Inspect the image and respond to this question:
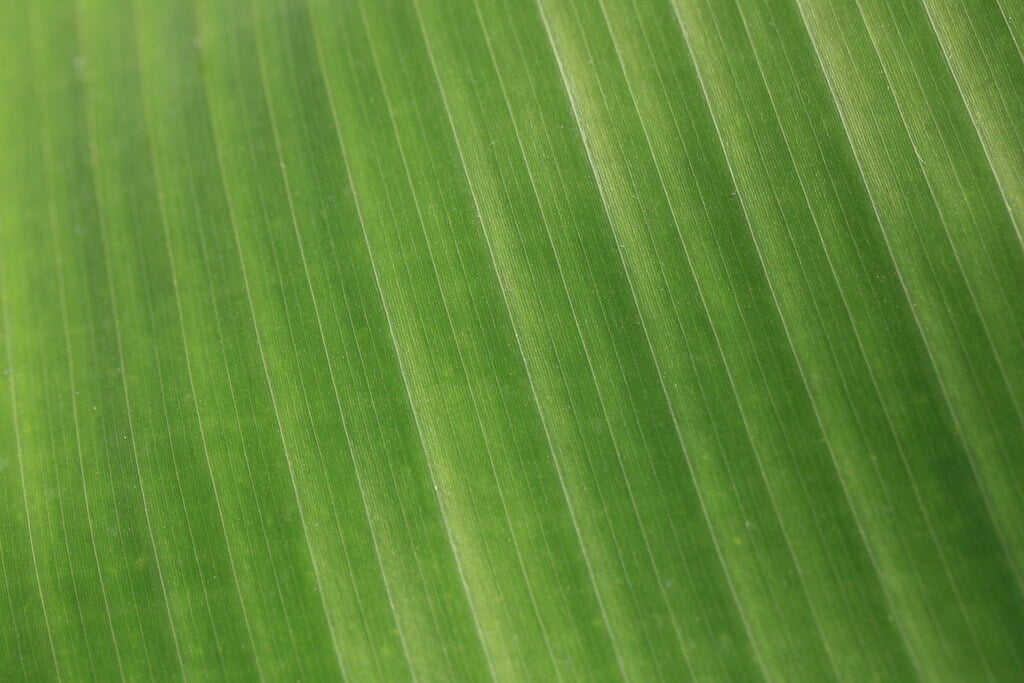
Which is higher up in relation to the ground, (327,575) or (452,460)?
(452,460)

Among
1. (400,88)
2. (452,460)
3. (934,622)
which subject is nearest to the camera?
(934,622)

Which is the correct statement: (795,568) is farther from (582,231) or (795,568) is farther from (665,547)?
(582,231)

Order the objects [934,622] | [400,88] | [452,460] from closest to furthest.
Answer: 1. [934,622]
2. [452,460]
3. [400,88]

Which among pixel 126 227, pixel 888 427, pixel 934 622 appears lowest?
pixel 934 622

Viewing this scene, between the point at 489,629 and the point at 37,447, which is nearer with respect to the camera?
the point at 489,629

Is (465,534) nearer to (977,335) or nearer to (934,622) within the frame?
(934,622)

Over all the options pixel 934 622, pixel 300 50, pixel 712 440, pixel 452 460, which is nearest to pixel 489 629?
pixel 452 460
